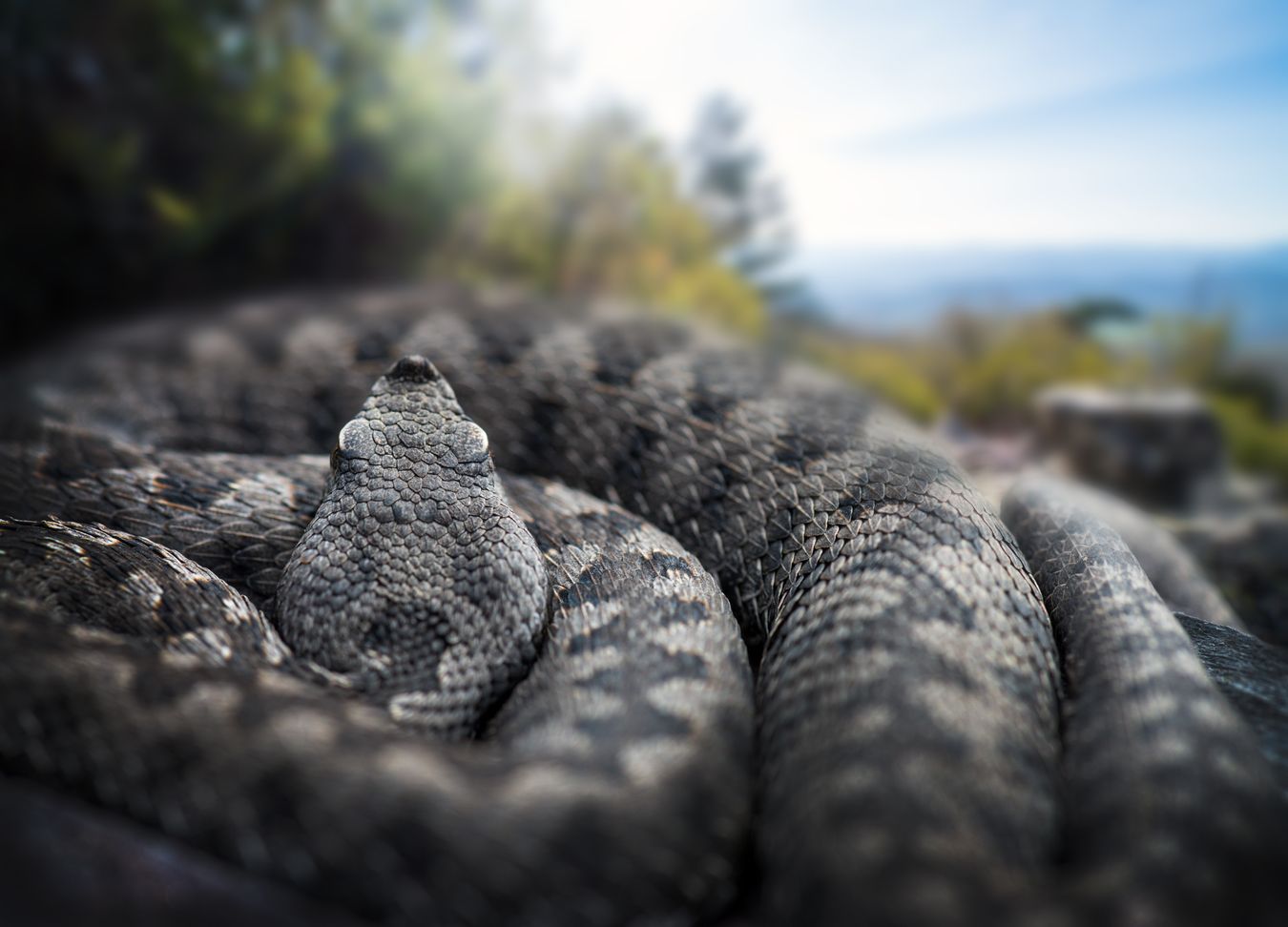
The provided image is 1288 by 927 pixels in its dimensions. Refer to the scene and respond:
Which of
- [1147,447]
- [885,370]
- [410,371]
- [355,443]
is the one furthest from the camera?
[1147,447]

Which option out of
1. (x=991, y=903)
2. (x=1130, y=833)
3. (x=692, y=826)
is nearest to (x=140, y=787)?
(x=692, y=826)

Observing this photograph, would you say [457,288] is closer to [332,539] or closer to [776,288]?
[776,288]

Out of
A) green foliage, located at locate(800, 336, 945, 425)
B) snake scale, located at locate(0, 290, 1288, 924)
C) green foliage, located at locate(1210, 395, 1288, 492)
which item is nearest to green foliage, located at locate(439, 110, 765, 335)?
green foliage, located at locate(800, 336, 945, 425)

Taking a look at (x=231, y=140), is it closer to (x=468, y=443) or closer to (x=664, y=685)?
(x=468, y=443)

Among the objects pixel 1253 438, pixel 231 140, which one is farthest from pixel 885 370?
pixel 231 140

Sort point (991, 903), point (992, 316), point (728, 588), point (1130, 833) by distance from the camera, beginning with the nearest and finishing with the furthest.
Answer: point (991, 903) → point (1130, 833) → point (728, 588) → point (992, 316)

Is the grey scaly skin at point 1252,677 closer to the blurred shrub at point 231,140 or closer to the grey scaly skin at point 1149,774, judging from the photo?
the grey scaly skin at point 1149,774
